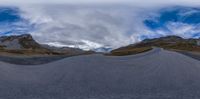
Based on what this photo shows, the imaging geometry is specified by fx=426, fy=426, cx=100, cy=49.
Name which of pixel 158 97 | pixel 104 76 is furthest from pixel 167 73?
pixel 158 97

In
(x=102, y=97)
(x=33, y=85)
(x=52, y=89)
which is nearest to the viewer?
(x=102, y=97)

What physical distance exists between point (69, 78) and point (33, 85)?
5.24 m

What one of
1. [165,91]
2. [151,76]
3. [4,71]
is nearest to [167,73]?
[151,76]

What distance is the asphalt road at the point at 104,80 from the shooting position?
113 feet

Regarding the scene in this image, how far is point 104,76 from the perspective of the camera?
1777 inches

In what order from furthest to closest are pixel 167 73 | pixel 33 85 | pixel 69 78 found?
pixel 167 73 < pixel 69 78 < pixel 33 85

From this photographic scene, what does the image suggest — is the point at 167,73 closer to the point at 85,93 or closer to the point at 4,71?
the point at 85,93

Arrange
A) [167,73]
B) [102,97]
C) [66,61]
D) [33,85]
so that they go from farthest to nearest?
[66,61] < [167,73] < [33,85] < [102,97]

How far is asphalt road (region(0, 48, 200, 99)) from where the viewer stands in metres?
34.4

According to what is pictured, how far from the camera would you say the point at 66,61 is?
56.6m

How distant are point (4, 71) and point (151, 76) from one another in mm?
15656

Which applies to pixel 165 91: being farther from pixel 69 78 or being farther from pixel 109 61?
pixel 109 61

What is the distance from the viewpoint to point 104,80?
4281cm

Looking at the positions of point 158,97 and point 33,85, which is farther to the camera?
point 33,85
